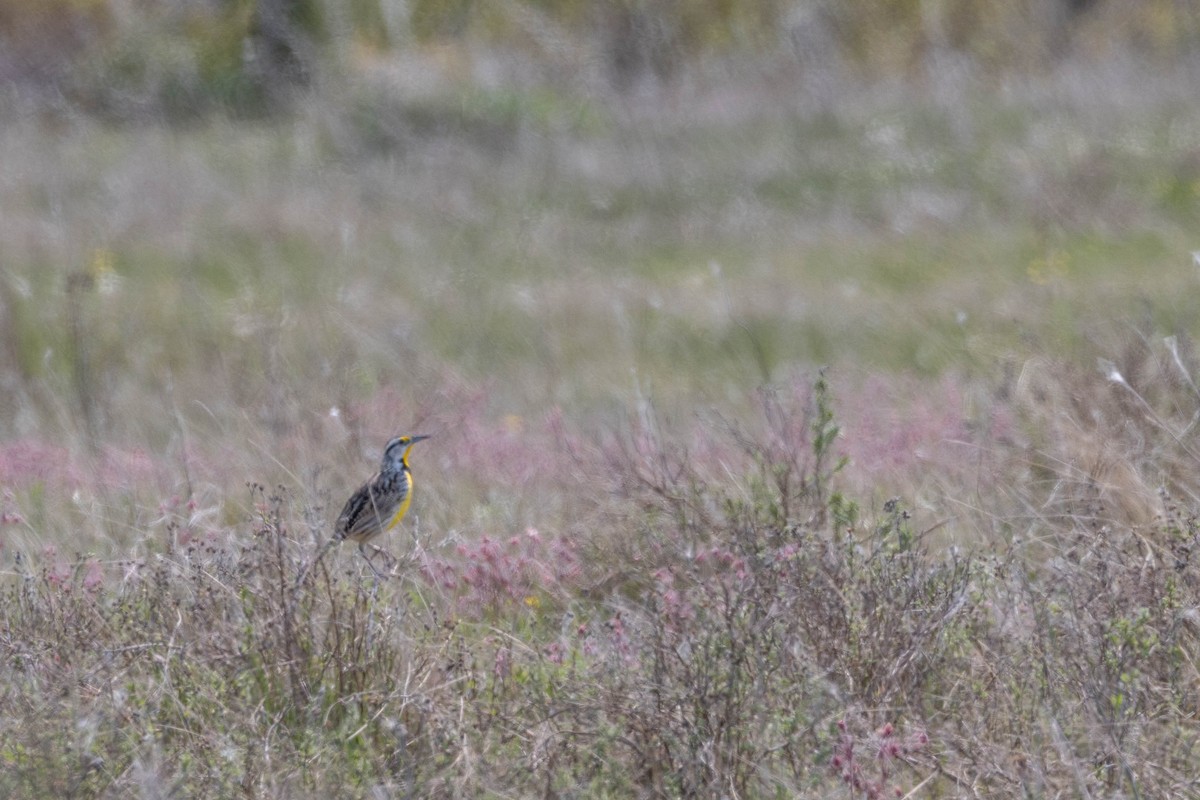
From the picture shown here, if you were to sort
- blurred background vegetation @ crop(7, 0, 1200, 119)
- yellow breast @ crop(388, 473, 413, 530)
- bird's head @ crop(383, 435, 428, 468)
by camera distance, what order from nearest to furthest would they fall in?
yellow breast @ crop(388, 473, 413, 530) < bird's head @ crop(383, 435, 428, 468) < blurred background vegetation @ crop(7, 0, 1200, 119)

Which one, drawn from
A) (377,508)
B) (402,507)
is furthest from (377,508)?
(402,507)

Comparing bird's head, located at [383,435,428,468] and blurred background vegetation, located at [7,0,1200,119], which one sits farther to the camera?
blurred background vegetation, located at [7,0,1200,119]

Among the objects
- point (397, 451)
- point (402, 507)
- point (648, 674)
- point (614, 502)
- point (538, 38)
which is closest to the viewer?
point (648, 674)

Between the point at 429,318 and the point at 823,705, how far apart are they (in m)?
8.20

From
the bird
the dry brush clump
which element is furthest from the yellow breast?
the dry brush clump

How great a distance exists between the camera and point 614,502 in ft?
17.3

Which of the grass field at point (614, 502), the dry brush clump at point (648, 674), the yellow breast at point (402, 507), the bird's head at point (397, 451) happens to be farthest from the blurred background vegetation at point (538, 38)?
the dry brush clump at point (648, 674)

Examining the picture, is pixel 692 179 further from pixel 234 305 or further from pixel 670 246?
pixel 234 305

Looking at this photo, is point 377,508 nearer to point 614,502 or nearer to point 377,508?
point 377,508

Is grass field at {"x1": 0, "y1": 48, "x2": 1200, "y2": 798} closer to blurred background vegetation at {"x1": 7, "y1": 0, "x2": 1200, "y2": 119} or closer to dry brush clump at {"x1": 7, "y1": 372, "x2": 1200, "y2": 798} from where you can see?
dry brush clump at {"x1": 7, "y1": 372, "x2": 1200, "y2": 798}

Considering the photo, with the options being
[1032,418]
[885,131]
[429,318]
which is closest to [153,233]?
[429,318]

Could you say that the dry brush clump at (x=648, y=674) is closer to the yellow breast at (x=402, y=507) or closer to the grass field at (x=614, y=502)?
the grass field at (x=614, y=502)

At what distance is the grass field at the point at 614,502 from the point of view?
3625mm

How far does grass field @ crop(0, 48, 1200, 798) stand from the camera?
3625 mm
